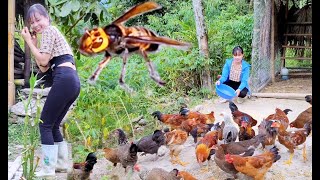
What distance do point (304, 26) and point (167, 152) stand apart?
100 centimetres

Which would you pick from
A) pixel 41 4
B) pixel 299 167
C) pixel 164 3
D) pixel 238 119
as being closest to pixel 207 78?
pixel 238 119

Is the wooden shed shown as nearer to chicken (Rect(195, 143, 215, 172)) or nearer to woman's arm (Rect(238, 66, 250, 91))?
woman's arm (Rect(238, 66, 250, 91))

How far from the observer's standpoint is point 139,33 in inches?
112

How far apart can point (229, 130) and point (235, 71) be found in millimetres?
332

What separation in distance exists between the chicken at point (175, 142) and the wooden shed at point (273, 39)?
48 centimetres

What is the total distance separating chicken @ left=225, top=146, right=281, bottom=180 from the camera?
302cm

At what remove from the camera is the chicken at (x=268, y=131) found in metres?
3.11

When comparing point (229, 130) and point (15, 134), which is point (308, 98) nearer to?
point (229, 130)

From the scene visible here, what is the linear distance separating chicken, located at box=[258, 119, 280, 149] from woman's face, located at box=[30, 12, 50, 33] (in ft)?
4.18

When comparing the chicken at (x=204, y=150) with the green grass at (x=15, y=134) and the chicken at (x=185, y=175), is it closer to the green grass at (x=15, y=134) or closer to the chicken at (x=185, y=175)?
the chicken at (x=185, y=175)

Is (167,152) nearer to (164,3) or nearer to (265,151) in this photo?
(265,151)

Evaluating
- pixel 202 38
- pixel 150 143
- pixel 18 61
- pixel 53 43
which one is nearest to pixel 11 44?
pixel 18 61

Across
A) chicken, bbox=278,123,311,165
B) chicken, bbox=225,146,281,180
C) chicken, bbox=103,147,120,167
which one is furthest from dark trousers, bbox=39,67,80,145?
chicken, bbox=278,123,311,165

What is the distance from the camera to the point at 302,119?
3.06 meters
